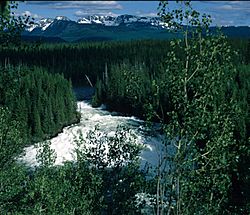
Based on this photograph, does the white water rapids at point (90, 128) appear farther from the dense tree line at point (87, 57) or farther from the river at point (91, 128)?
the dense tree line at point (87, 57)

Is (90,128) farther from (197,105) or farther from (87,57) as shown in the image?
(87,57)

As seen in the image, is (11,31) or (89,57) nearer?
(11,31)

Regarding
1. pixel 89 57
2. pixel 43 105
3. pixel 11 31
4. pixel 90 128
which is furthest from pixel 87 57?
pixel 11 31

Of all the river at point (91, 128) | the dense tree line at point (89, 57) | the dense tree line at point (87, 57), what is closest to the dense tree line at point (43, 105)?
the river at point (91, 128)

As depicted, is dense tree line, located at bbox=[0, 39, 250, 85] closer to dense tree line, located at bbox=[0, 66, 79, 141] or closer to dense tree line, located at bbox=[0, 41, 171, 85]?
dense tree line, located at bbox=[0, 41, 171, 85]

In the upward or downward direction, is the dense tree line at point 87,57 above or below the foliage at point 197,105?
below

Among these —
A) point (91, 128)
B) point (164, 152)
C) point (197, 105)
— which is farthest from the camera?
point (91, 128)

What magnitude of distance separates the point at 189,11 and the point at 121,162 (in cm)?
867

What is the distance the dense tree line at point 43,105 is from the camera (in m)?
59.2

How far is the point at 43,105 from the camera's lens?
65125 mm

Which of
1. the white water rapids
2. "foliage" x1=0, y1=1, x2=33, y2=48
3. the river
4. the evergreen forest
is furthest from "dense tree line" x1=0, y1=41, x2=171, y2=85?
"foliage" x1=0, y1=1, x2=33, y2=48

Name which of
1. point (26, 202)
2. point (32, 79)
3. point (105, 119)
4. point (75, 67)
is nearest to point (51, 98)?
point (32, 79)

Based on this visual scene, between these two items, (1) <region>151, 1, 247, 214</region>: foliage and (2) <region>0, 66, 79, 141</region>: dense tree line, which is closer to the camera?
(1) <region>151, 1, 247, 214</region>: foliage

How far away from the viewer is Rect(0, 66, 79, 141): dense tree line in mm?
59219
